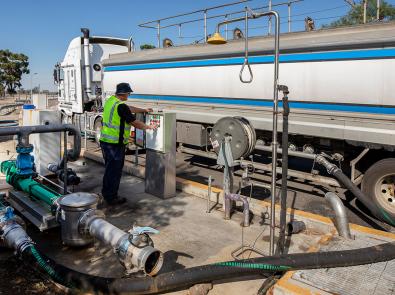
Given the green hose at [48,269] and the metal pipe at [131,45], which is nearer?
the green hose at [48,269]

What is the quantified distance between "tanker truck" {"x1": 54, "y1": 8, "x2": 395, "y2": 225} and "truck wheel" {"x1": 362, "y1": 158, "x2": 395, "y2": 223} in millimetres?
13

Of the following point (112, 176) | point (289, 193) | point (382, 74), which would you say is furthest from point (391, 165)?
point (112, 176)

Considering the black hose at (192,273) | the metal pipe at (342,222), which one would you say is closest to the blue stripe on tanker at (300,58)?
the metal pipe at (342,222)

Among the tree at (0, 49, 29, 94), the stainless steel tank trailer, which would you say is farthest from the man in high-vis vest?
the tree at (0, 49, 29, 94)

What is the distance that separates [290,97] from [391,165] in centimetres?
200

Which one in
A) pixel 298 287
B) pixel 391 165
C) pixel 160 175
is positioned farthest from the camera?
pixel 160 175

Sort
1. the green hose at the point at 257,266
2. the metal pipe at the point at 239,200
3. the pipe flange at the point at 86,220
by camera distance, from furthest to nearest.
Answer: the metal pipe at the point at 239,200, the pipe flange at the point at 86,220, the green hose at the point at 257,266

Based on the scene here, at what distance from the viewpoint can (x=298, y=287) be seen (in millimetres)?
2986

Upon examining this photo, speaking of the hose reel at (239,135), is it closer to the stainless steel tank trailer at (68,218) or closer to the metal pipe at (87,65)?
the stainless steel tank trailer at (68,218)

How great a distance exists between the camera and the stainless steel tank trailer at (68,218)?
2.98 m

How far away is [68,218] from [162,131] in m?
2.17

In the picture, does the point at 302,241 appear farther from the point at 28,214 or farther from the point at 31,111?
the point at 31,111

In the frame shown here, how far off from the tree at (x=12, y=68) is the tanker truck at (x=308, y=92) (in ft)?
157

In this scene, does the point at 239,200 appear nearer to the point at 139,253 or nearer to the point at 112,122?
the point at 139,253
